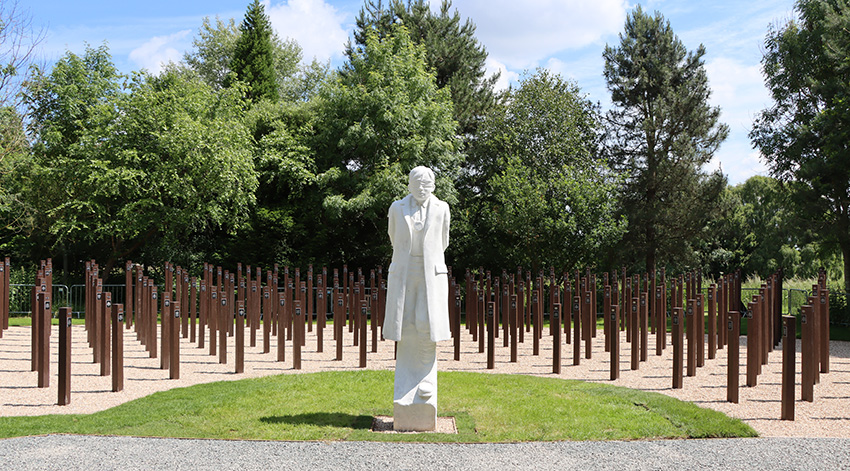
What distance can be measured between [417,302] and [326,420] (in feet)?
5.75

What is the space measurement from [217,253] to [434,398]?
20.6 meters

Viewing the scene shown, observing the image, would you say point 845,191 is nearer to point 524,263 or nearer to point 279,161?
point 524,263

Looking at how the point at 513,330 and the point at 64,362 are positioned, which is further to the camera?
the point at 513,330

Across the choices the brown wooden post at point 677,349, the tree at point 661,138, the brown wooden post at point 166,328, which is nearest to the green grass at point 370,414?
the brown wooden post at point 677,349

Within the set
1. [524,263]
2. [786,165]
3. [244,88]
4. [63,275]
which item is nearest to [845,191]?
[786,165]

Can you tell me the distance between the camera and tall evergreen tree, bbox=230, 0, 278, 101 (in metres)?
33.2

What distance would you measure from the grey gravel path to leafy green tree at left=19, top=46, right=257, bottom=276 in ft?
55.8

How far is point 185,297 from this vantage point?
51.3 feet

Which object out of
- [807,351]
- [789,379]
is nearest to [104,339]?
[789,379]

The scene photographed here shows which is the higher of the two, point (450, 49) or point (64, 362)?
point (450, 49)

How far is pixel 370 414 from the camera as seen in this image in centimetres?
841

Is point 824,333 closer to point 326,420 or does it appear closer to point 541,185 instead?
point 326,420

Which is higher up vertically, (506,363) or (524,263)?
(524,263)

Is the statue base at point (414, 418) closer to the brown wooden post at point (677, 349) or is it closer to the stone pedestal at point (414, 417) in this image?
the stone pedestal at point (414, 417)
